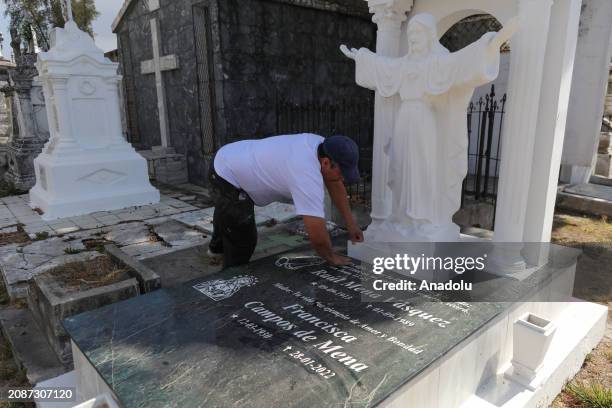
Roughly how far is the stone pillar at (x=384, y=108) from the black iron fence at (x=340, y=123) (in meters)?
2.62

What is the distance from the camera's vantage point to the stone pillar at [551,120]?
2.46 meters

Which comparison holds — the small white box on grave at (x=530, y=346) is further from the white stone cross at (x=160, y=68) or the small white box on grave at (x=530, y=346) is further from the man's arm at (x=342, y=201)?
the white stone cross at (x=160, y=68)

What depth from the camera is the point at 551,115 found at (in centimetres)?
256

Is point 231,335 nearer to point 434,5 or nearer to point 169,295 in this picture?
point 169,295

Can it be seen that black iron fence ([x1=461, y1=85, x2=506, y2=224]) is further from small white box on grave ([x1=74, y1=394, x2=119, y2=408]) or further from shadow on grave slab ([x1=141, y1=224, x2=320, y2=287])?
small white box on grave ([x1=74, y1=394, x2=119, y2=408])

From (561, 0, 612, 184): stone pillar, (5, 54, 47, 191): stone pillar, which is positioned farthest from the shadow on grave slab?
(561, 0, 612, 184): stone pillar

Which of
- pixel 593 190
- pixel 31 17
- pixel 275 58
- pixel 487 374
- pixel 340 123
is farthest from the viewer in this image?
pixel 31 17

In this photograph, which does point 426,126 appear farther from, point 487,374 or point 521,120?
point 487,374

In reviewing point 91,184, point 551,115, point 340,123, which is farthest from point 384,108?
point 340,123

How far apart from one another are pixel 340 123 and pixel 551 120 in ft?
19.0

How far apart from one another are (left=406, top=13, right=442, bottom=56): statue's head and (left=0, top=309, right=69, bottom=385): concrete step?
2.87 meters

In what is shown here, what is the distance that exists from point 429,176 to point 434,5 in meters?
1.20

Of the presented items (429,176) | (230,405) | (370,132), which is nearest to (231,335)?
(230,405)

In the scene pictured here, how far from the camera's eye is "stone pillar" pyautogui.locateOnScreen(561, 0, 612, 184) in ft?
21.3
